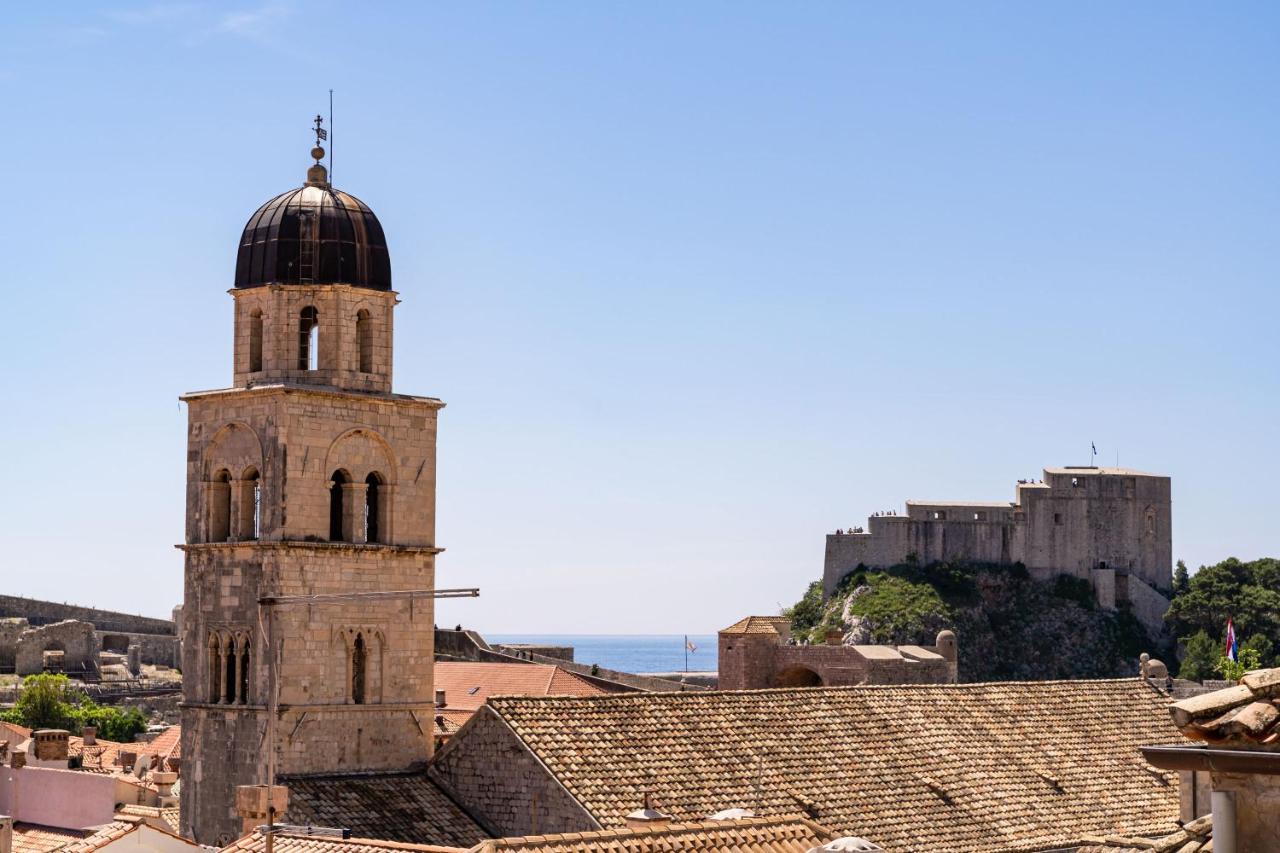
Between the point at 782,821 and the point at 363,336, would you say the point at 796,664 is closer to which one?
the point at 363,336

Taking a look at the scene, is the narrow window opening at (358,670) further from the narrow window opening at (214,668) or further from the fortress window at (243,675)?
the narrow window opening at (214,668)

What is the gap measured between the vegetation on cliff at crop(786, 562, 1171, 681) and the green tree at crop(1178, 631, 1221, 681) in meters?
4.45

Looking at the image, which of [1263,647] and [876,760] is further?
[1263,647]

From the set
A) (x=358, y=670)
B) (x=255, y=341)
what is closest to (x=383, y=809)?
(x=358, y=670)

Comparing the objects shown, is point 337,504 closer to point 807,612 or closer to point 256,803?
point 256,803

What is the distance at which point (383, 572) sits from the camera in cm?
3052

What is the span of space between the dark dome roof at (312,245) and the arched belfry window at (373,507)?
9.60ft

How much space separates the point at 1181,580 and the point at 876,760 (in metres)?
113

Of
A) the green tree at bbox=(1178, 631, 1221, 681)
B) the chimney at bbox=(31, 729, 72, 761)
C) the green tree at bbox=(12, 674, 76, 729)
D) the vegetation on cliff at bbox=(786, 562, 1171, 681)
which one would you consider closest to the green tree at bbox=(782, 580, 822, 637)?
the vegetation on cliff at bbox=(786, 562, 1171, 681)

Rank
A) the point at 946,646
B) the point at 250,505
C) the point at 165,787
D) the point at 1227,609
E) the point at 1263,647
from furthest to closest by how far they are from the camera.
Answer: the point at 1227,609
the point at 1263,647
the point at 946,646
the point at 165,787
the point at 250,505

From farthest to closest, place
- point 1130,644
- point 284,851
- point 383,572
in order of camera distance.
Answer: point 1130,644 < point 383,572 < point 284,851

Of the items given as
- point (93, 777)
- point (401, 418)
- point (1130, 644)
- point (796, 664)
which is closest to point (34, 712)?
point (796, 664)

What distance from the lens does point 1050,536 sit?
131 metres

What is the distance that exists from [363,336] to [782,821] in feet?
36.5
